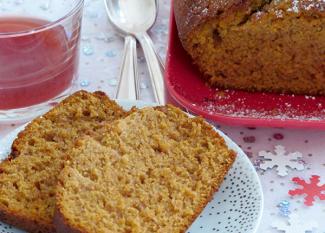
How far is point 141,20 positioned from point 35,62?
0.58m

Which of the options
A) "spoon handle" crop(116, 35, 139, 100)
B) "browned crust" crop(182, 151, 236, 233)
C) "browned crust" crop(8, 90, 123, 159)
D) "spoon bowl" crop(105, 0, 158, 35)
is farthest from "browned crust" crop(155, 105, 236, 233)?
"spoon bowl" crop(105, 0, 158, 35)

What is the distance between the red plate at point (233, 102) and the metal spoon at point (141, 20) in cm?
8

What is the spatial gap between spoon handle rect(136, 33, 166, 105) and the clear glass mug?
259 mm

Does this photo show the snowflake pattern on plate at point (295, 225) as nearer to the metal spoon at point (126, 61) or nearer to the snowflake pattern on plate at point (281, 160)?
the snowflake pattern on plate at point (281, 160)

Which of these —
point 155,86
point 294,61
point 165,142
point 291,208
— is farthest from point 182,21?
point 291,208

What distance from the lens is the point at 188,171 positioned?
1999 millimetres

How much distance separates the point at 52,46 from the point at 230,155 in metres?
0.72

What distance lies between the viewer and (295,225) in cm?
208

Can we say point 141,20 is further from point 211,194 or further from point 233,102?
point 211,194

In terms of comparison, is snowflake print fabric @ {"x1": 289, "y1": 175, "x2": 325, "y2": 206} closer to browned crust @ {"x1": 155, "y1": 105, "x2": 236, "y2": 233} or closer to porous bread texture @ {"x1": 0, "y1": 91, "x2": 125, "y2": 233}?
browned crust @ {"x1": 155, "y1": 105, "x2": 236, "y2": 233}

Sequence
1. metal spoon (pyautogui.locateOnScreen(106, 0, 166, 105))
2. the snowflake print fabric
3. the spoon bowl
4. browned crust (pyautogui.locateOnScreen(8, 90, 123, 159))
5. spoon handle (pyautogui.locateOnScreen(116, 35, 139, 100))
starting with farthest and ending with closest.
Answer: the spoon bowl → metal spoon (pyautogui.locateOnScreen(106, 0, 166, 105)) → spoon handle (pyautogui.locateOnScreen(116, 35, 139, 100)) → the snowflake print fabric → browned crust (pyautogui.locateOnScreen(8, 90, 123, 159))

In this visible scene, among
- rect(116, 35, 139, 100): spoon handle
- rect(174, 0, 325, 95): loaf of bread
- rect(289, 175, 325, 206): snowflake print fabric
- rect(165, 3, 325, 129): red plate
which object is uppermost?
rect(174, 0, 325, 95): loaf of bread

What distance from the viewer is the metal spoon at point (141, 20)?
8.47 ft

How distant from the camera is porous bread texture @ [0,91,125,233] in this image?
1.88m
